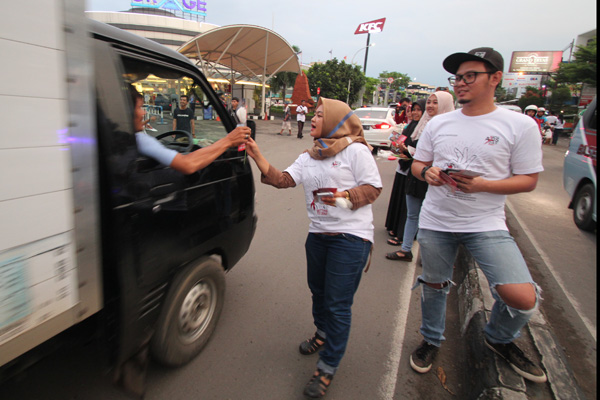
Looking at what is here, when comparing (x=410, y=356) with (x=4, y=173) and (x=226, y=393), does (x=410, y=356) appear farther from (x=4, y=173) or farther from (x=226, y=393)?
(x=4, y=173)

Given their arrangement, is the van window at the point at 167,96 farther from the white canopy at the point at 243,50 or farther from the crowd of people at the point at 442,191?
the white canopy at the point at 243,50

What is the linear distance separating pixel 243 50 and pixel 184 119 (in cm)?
2174

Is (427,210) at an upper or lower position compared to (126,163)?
lower

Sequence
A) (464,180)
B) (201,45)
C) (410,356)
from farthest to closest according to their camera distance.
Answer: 1. (201,45)
2. (410,356)
3. (464,180)

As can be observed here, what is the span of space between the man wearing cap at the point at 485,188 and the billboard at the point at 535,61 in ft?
216

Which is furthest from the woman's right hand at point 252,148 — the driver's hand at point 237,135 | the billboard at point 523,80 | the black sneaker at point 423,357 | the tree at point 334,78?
the billboard at point 523,80

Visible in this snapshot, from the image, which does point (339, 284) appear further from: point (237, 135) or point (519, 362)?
point (519, 362)

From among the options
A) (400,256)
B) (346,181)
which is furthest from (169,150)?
(400,256)

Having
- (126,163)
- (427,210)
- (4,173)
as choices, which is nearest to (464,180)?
(427,210)

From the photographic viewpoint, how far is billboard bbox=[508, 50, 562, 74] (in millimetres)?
53781

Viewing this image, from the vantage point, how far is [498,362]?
2.14m

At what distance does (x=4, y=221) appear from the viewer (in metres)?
1.17

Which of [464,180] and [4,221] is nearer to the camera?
[4,221]

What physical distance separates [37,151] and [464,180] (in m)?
2.01
